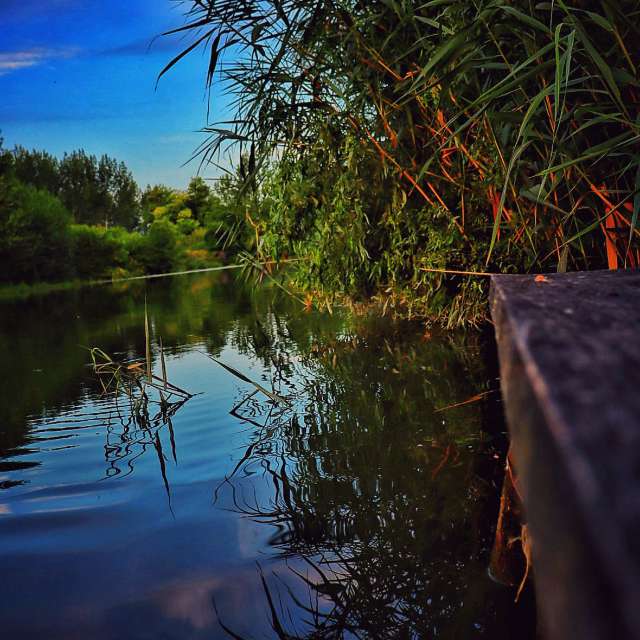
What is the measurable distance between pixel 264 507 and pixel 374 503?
1.80ft

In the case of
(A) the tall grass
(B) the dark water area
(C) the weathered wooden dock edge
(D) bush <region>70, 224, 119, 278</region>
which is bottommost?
(B) the dark water area

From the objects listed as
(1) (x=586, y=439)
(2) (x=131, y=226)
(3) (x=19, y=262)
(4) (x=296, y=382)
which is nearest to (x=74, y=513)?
(4) (x=296, y=382)

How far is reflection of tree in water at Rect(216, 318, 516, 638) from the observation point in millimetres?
2195

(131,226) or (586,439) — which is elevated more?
(131,226)

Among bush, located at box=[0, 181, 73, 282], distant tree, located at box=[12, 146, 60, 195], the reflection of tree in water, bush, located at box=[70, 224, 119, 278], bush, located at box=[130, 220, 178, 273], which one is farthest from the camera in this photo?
distant tree, located at box=[12, 146, 60, 195]

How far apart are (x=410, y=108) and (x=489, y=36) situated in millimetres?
1680

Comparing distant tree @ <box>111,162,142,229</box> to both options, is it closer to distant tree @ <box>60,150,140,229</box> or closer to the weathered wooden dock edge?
distant tree @ <box>60,150,140,229</box>

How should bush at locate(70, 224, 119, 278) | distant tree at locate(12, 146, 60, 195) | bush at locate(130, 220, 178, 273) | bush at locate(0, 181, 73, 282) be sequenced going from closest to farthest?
1. bush at locate(0, 181, 73, 282)
2. bush at locate(70, 224, 119, 278)
3. bush at locate(130, 220, 178, 273)
4. distant tree at locate(12, 146, 60, 195)

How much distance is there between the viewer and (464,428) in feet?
13.6

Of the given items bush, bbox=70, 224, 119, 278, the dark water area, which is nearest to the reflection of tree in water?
the dark water area

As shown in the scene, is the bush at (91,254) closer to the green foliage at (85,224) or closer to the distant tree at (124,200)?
the green foliage at (85,224)

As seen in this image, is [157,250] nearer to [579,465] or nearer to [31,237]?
[31,237]

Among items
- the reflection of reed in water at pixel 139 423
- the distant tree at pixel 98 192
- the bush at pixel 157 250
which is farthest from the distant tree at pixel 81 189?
the reflection of reed in water at pixel 139 423

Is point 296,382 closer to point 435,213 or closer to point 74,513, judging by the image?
point 435,213
